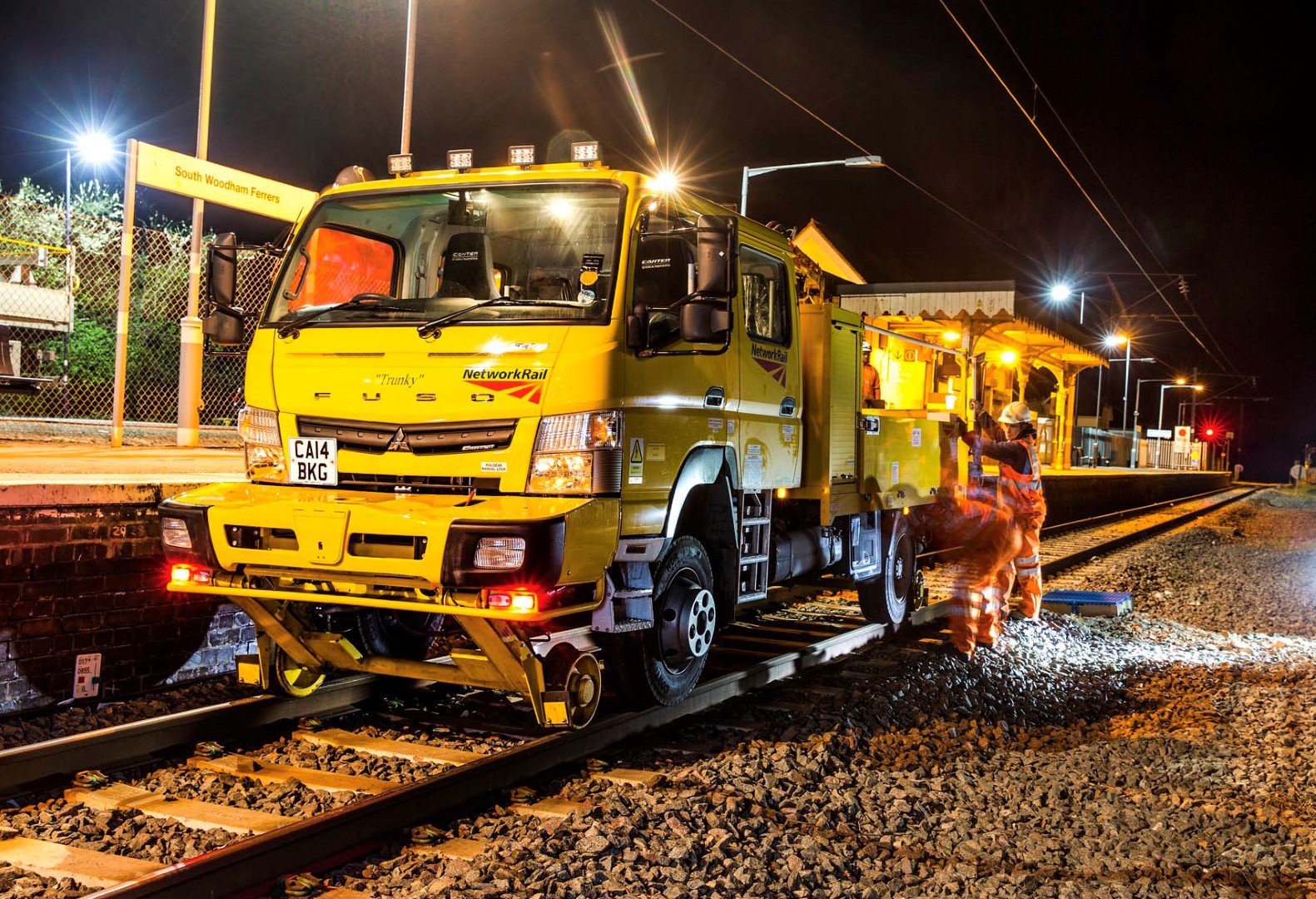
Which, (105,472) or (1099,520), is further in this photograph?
(1099,520)

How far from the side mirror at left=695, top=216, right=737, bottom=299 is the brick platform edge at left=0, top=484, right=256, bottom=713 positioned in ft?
12.2

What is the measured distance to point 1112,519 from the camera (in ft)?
103

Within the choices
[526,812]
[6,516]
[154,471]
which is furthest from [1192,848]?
[154,471]

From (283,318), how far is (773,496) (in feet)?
11.2

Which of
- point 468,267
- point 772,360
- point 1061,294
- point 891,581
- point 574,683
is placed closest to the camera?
point 574,683

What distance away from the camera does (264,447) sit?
20.1 ft

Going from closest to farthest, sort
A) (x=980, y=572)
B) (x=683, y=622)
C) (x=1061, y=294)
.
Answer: (x=683, y=622), (x=980, y=572), (x=1061, y=294)

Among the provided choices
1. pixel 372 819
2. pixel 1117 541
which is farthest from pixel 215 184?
pixel 1117 541

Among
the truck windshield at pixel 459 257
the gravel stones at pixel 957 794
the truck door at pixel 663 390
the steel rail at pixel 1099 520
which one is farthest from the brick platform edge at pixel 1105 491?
the truck windshield at pixel 459 257

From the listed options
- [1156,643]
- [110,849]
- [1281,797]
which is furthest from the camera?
[1156,643]

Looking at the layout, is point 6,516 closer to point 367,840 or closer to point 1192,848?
point 367,840

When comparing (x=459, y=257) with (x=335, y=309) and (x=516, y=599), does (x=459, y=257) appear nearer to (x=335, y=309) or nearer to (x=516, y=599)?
(x=335, y=309)

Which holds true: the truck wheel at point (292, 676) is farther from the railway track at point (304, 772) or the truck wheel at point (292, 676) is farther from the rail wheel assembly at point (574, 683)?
the rail wheel assembly at point (574, 683)

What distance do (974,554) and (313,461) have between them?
A: 705 centimetres
